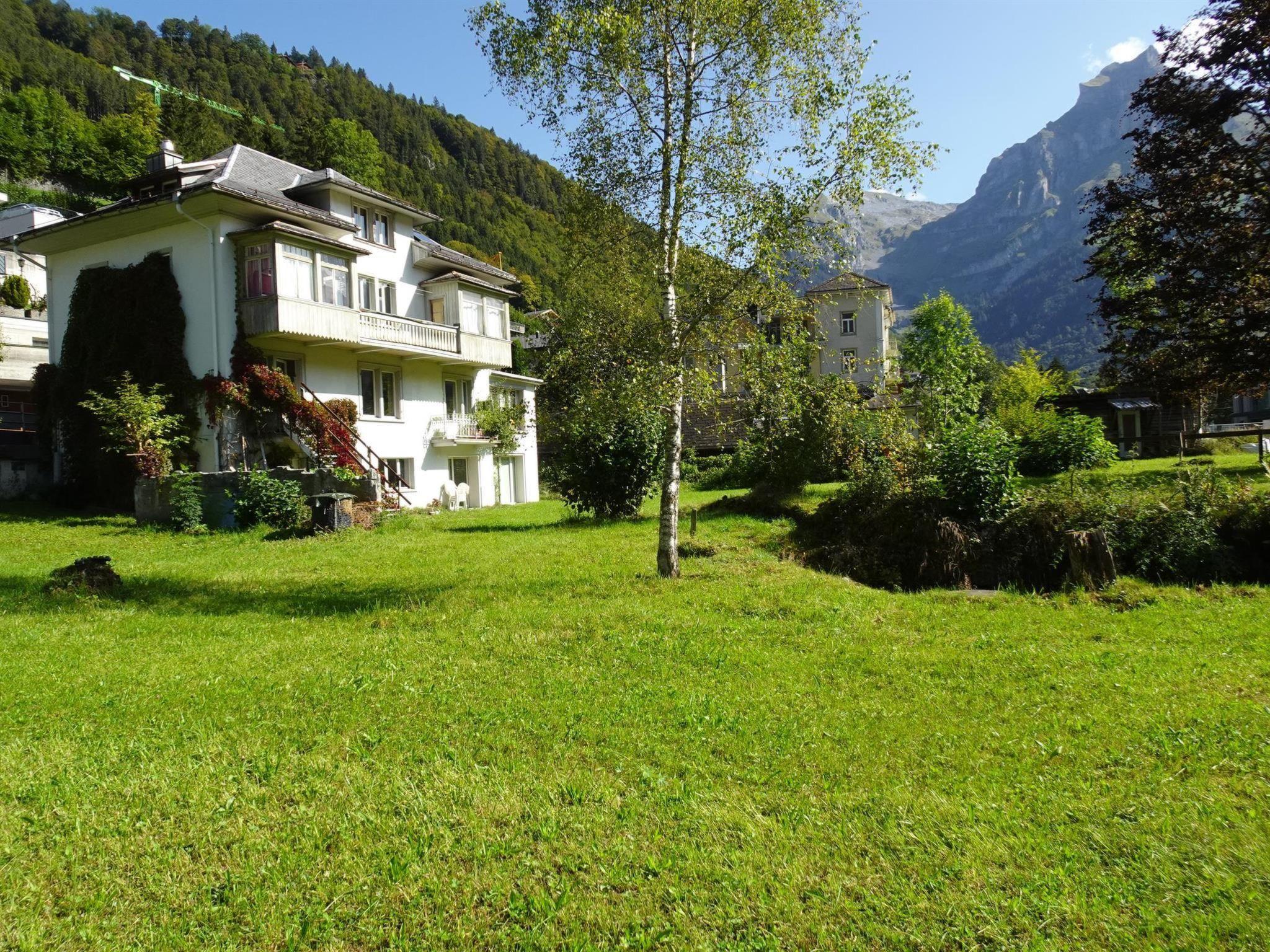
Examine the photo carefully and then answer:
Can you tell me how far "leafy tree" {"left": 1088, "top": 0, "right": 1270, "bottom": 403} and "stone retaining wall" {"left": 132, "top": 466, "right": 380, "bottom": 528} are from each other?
18.5 m

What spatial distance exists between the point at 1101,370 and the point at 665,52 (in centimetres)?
1449

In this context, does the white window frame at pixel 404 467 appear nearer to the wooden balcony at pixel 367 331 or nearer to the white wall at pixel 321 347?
the white wall at pixel 321 347

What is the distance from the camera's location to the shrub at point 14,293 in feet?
126

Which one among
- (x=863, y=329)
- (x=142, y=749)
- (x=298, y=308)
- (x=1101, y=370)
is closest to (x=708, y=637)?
(x=142, y=749)

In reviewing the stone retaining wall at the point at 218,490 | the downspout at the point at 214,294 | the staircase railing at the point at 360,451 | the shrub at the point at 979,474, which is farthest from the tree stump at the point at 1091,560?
the downspout at the point at 214,294

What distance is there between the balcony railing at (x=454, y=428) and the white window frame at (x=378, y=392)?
1.59 m

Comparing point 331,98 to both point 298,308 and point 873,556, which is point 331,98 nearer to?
point 298,308

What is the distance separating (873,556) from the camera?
13.6m

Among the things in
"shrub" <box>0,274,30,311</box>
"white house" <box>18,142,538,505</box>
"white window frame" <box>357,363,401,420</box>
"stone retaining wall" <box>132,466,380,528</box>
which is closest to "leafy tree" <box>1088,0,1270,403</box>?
"white house" <box>18,142,538,505</box>

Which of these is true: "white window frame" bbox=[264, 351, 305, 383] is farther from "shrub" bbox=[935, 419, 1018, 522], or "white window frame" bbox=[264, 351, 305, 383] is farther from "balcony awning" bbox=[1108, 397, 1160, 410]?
"balcony awning" bbox=[1108, 397, 1160, 410]

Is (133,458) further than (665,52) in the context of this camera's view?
Yes

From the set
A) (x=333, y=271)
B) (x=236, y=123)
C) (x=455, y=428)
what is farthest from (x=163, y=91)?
(x=333, y=271)

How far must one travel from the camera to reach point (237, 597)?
35.5 feet

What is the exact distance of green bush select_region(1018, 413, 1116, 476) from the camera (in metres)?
20.9
